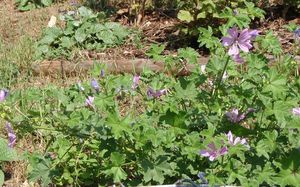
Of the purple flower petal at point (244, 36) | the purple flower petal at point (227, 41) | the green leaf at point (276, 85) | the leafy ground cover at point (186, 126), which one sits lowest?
the leafy ground cover at point (186, 126)

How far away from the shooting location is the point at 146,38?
5406mm

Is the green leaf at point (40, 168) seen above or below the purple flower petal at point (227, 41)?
below

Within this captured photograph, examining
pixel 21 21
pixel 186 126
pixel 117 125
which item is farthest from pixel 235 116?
pixel 21 21

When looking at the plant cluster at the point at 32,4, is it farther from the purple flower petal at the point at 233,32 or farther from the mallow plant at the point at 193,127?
the purple flower petal at the point at 233,32

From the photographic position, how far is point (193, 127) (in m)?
3.04

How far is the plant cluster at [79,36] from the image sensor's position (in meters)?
5.14

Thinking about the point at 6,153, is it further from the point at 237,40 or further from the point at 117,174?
the point at 237,40

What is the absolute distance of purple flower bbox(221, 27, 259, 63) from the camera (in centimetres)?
259

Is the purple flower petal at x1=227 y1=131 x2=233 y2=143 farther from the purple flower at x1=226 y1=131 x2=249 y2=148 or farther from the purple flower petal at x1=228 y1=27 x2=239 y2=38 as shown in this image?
the purple flower petal at x1=228 y1=27 x2=239 y2=38

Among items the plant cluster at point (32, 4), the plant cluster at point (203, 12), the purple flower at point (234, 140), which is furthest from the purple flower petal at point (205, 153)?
the plant cluster at point (32, 4)

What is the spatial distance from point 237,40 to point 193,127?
23.1 inches

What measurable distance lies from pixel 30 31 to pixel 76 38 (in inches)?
24.6

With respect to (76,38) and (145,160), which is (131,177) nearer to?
(145,160)

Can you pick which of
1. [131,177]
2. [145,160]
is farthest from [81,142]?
[145,160]
